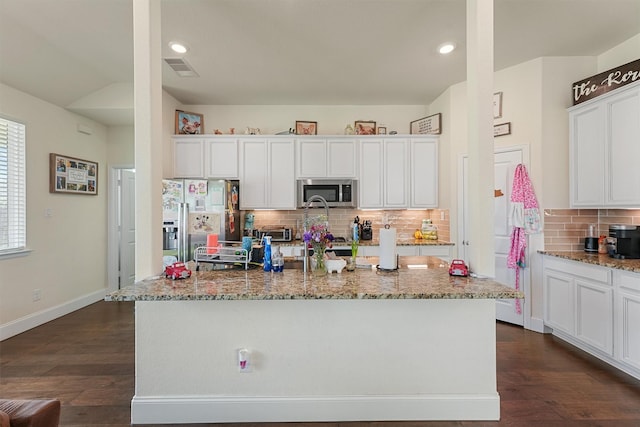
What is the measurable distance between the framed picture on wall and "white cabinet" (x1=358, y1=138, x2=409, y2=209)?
12.3 ft

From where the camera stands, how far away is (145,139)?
2045 millimetres

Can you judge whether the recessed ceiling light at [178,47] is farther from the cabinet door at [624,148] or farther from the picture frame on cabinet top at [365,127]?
the cabinet door at [624,148]

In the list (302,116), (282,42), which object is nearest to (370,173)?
(302,116)

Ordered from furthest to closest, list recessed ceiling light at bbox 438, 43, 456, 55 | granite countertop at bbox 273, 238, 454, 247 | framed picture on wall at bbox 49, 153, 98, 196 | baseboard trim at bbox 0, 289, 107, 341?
granite countertop at bbox 273, 238, 454, 247 < framed picture on wall at bbox 49, 153, 98, 196 < baseboard trim at bbox 0, 289, 107, 341 < recessed ceiling light at bbox 438, 43, 456, 55

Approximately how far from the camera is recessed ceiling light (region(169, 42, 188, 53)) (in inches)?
118

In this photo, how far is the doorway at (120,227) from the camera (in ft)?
15.5

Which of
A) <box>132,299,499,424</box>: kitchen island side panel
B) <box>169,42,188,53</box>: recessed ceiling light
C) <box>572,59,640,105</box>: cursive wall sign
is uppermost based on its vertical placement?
<box>169,42,188,53</box>: recessed ceiling light

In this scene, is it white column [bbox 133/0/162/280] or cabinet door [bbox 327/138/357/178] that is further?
cabinet door [bbox 327/138/357/178]

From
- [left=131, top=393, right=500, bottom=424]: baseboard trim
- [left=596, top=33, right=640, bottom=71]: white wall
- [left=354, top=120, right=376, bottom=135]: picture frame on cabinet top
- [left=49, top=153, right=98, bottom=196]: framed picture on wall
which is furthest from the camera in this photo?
[left=354, top=120, right=376, bottom=135]: picture frame on cabinet top

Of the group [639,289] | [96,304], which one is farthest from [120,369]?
[639,289]

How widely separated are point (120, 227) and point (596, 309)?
19.2ft

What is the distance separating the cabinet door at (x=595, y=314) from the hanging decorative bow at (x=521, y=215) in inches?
23.3

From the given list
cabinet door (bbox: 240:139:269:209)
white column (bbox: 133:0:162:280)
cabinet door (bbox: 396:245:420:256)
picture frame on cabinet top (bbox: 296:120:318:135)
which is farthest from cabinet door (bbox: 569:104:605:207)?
white column (bbox: 133:0:162:280)

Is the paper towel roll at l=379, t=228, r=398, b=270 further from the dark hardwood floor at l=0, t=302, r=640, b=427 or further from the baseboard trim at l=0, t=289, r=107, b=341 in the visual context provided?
the baseboard trim at l=0, t=289, r=107, b=341
